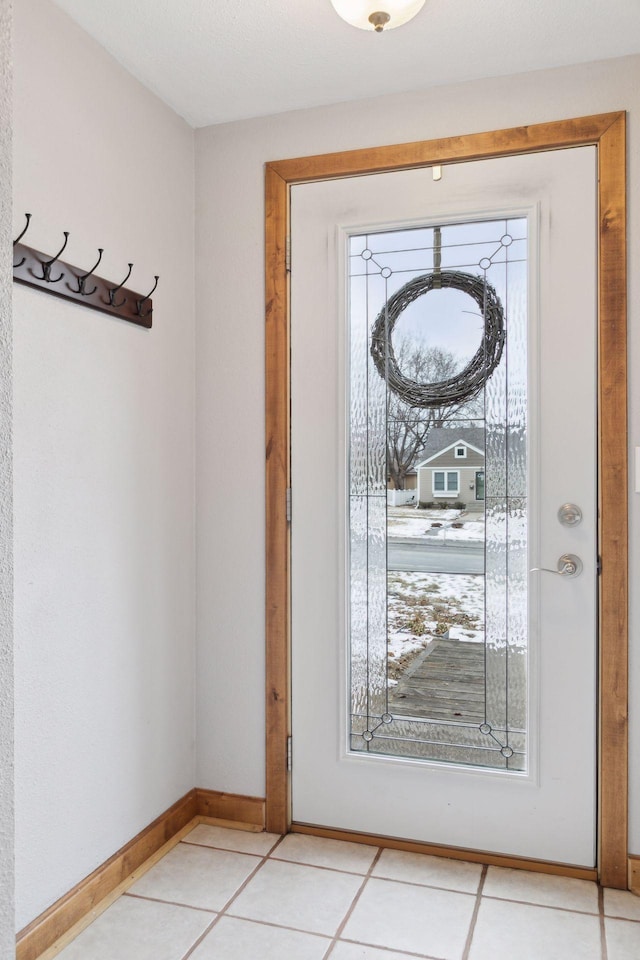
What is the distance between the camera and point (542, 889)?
2090 mm

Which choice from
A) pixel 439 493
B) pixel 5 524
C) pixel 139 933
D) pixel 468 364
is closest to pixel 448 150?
pixel 468 364

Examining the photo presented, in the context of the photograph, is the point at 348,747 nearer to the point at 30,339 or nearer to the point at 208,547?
the point at 208,547

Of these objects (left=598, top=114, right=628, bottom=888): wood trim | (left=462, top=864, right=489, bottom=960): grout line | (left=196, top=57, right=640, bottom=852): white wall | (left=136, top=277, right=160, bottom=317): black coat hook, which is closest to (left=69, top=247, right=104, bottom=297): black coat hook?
(left=136, top=277, right=160, bottom=317): black coat hook

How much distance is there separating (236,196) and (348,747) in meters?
1.90

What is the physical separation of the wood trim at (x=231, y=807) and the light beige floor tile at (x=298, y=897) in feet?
0.75

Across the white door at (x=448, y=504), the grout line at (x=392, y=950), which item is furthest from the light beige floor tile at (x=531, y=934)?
the white door at (x=448, y=504)

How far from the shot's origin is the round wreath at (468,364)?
7.32 ft

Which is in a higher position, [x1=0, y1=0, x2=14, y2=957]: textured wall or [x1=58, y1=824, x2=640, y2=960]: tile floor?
[x1=0, y1=0, x2=14, y2=957]: textured wall

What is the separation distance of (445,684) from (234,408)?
115cm

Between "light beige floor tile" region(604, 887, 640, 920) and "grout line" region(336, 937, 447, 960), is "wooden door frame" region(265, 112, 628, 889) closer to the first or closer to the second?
"light beige floor tile" region(604, 887, 640, 920)

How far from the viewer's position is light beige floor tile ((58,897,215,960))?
70.9 inches

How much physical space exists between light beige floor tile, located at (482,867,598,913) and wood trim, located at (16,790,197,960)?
3.32 feet

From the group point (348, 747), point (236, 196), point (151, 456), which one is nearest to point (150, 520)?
point (151, 456)

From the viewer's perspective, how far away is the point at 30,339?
1.78 m
